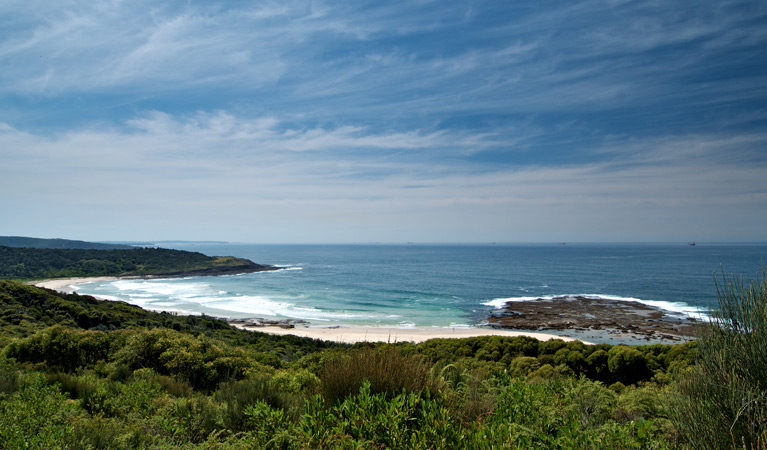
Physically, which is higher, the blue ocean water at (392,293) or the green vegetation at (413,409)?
the green vegetation at (413,409)

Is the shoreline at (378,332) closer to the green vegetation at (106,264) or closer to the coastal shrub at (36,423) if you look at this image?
the coastal shrub at (36,423)

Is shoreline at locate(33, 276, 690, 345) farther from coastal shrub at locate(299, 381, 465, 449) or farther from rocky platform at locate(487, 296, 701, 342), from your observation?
coastal shrub at locate(299, 381, 465, 449)

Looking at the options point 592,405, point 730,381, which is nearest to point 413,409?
point 730,381

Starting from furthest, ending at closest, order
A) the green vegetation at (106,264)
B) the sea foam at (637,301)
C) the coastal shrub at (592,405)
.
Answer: the green vegetation at (106,264), the sea foam at (637,301), the coastal shrub at (592,405)

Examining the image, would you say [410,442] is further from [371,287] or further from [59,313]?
[371,287]

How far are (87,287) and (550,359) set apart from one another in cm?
6892

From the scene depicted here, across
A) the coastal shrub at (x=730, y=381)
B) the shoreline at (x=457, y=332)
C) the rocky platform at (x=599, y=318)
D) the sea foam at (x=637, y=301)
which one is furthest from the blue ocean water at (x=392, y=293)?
the coastal shrub at (x=730, y=381)

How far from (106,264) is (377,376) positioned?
100 meters

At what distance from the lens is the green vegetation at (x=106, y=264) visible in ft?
242

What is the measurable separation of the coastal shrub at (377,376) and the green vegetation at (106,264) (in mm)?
84691

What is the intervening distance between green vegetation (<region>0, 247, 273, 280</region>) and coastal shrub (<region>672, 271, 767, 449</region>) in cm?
8772

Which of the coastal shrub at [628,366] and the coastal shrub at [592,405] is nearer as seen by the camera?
the coastal shrub at [592,405]

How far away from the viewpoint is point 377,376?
13.8 feet

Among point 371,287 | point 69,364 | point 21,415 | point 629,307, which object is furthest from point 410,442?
Answer: point 371,287
